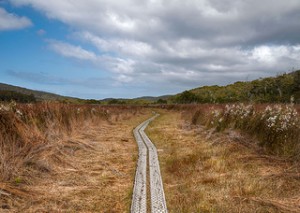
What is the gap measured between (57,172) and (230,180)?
2935mm

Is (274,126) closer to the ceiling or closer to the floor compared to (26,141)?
closer to the ceiling

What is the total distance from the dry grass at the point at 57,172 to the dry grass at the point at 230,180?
0.78 metres

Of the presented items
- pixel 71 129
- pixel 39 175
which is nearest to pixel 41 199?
pixel 39 175

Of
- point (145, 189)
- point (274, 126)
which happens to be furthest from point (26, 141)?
point (274, 126)

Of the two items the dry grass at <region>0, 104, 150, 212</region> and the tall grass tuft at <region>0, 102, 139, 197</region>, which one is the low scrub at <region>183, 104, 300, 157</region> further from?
the tall grass tuft at <region>0, 102, 139, 197</region>

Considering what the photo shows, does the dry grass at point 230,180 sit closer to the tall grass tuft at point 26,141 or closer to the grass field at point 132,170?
the grass field at point 132,170

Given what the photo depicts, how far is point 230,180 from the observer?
17.5 feet

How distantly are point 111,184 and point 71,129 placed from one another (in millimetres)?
5539

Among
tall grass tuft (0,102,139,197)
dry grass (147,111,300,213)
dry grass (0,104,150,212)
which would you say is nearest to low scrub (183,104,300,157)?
dry grass (147,111,300,213)

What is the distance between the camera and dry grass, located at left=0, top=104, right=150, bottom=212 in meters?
4.23

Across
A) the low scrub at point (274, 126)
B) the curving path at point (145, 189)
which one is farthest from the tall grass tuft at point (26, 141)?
the low scrub at point (274, 126)

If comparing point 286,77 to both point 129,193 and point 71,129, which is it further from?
point 129,193

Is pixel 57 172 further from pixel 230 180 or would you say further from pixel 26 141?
pixel 230 180

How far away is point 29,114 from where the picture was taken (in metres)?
8.45
